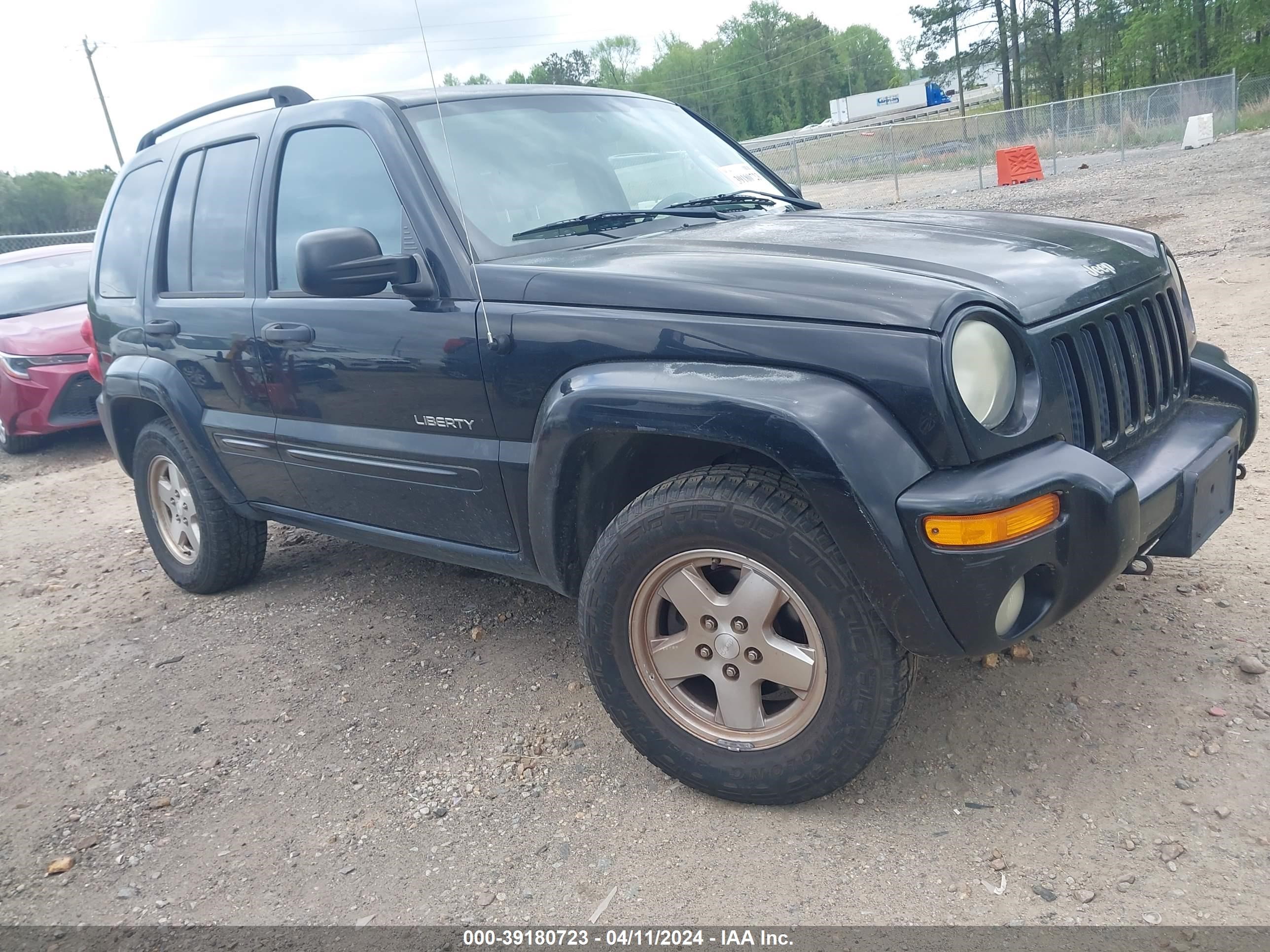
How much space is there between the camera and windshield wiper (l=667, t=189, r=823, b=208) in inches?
137

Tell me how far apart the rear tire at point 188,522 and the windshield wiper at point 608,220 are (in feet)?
6.60

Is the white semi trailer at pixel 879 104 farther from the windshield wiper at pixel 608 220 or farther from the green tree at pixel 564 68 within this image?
the windshield wiper at pixel 608 220

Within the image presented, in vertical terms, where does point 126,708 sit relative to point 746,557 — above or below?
below

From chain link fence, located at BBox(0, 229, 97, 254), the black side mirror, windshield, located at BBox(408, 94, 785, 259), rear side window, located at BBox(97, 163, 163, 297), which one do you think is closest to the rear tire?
Result: rear side window, located at BBox(97, 163, 163, 297)

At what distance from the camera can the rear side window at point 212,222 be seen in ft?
12.3

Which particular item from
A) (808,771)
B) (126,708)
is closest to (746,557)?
(808,771)

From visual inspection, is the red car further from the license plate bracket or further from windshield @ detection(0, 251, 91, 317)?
the license plate bracket

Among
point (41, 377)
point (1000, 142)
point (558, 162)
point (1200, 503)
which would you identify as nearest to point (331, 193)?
point (558, 162)

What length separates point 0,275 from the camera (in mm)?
9148

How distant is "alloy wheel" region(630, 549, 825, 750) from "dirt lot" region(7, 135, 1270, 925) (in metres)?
0.24

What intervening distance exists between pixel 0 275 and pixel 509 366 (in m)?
8.50

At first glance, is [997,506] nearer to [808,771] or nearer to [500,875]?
[808,771]

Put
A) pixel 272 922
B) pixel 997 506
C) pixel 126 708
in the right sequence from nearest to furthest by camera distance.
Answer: pixel 997 506
pixel 272 922
pixel 126 708

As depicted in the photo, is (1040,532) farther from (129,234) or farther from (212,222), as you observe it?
(129,234)
